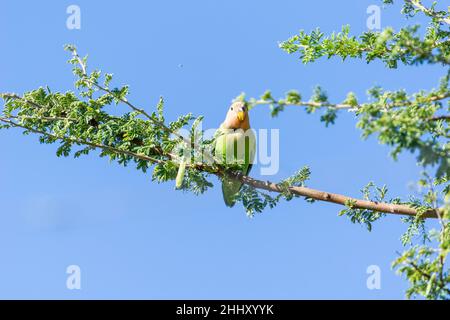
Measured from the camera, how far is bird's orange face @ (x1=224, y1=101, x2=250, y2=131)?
766 centimetres

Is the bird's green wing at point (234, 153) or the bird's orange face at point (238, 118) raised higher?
the bird's orange face at point (238, 118)

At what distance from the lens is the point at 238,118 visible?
25.2 ft

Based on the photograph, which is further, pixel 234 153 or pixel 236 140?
pixel 236 140

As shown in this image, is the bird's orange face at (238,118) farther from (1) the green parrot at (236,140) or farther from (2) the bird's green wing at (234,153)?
(2) the bird's green wing at (234,153)

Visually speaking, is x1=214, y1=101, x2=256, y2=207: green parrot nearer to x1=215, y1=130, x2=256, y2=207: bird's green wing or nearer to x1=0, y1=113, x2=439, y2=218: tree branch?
x1=215, y1=130, x2=256, y2=207: bird's green wing

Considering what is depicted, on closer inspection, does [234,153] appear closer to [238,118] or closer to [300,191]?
[238,118]

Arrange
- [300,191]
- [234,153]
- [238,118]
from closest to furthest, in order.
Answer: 1. [300,191]
2. [234,153]
3. [238,118]

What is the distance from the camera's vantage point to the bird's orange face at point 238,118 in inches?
302

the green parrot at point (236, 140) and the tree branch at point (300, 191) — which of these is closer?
the tree branch at point (300, 191)

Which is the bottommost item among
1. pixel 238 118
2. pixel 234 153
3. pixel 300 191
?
pixel 300 191

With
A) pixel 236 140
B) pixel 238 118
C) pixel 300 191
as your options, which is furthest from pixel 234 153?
pixel 300 191

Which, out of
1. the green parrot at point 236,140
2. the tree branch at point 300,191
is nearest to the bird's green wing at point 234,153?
the green parrot at point 236,140

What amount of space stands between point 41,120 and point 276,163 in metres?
2.45
